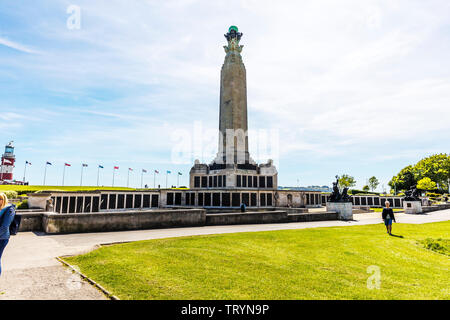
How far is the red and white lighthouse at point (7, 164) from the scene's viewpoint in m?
88.0

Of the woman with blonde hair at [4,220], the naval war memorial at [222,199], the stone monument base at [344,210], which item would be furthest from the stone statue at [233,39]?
Result: the woman with blonde hair at [4,220]

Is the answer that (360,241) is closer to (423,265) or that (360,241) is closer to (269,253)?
(423,265)

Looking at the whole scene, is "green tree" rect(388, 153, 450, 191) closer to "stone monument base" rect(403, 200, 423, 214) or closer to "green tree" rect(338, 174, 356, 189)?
"green tree" rect(338, 174, 356, 189)

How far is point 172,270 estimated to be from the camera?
22.9 feet

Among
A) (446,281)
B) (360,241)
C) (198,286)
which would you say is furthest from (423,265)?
(198,286)

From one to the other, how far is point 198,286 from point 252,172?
124 feet

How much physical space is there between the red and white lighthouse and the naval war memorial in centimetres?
7795

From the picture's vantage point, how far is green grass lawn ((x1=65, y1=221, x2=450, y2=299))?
567 cm

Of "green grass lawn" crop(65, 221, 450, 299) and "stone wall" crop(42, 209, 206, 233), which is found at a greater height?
"stone wall" crop(42, 209, 206, 233)

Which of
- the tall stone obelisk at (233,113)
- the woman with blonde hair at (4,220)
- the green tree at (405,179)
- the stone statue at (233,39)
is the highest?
the stone statue at (233,39)

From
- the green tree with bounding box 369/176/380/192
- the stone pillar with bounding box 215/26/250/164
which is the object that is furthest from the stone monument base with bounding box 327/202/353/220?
the green tree with bounding box 369/176/380/192

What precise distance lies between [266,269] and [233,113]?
39.2m

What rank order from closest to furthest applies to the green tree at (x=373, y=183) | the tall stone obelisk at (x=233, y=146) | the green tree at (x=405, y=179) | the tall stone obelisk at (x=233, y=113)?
1. the tall stone obelisk at (x=233, y=146)
2. the tall stone obelisk at (x=233, y=113)
3. the green tree at (x=405, y=179)
4. the green tree at (x=373, y=183)

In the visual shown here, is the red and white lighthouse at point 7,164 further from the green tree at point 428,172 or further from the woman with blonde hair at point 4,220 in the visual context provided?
the green tree at point 428,172
